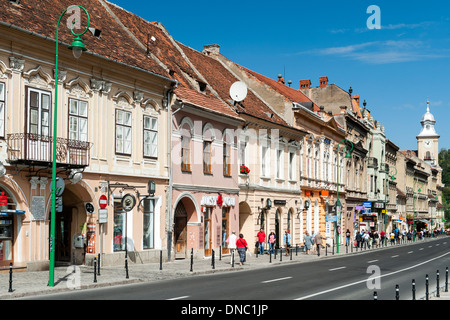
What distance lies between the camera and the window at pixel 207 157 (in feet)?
114

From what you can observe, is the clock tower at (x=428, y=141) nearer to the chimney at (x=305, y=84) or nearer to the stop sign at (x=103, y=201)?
the chimney at (x=305, y=84)

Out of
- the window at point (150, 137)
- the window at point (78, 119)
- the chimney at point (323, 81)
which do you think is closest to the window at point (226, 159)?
the window at point (150, 137)

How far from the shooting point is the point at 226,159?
3694cm

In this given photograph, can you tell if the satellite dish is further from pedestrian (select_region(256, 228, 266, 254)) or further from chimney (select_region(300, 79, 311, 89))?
chimney (select_region(300, 79, 311, 89))

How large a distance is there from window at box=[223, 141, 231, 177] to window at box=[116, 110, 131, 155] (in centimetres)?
889

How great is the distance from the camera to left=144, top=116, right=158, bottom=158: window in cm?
2997

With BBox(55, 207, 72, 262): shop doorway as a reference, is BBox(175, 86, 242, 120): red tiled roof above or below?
above

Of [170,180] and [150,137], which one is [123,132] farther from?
[170,180]

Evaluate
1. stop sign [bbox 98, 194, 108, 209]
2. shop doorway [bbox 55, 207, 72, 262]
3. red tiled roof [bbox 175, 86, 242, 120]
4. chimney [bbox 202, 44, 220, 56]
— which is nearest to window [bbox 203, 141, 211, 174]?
red tiled roof [bbox 175, 86, 242, 120]

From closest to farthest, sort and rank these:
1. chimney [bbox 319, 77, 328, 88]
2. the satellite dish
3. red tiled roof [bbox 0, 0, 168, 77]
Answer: red tiled roof [bbox 0, 0, 168, 77] < the satellite dish < chimney [bbox 319, 77, 328, 88]

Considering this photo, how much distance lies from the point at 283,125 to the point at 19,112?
76.3ft

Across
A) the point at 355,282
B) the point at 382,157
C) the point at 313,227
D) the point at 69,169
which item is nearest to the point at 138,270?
the point at 69,169

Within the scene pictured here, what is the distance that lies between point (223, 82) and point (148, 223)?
1533 centimetres

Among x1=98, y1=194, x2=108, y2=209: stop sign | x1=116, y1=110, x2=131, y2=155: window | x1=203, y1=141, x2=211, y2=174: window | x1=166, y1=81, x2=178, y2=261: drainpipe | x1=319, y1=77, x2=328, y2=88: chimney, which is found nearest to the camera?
x1=98, y1=194, x2=108, y2=209: stop sign
